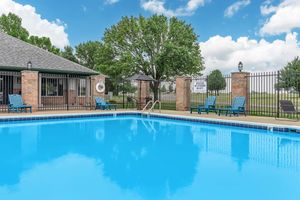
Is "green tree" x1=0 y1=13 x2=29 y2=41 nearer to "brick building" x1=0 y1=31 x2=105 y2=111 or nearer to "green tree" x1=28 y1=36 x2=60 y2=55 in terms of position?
"green tree" x1=28 y1=36 x2=60 y2=55

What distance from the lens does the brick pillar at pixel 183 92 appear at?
59.0 ft

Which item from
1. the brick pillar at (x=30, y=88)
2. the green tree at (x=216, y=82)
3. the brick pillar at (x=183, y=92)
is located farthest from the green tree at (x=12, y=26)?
the green tree at (x=216, y=82)

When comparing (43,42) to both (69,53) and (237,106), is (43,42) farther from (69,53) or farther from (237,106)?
(237,106)

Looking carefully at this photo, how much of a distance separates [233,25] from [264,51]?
4047 mm

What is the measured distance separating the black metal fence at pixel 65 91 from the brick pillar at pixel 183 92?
19.3 ft

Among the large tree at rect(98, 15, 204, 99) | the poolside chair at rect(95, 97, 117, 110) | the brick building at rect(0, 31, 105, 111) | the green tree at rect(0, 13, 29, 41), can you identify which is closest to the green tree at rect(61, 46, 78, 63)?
the green tree at rect(0, 13, 29, 41)

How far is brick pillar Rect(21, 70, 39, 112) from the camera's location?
16.4m

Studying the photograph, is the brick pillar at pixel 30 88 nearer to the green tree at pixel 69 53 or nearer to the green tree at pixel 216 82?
the green tree at pixel 216 82

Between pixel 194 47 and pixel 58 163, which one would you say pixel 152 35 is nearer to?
pixel 194 47

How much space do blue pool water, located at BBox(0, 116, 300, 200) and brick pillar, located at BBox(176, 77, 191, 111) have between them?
288 inches

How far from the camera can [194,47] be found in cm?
2467

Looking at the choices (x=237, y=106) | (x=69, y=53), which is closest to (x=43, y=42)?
(x=69, y=53)

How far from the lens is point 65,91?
69.5ft

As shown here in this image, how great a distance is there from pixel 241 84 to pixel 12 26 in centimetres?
2807
